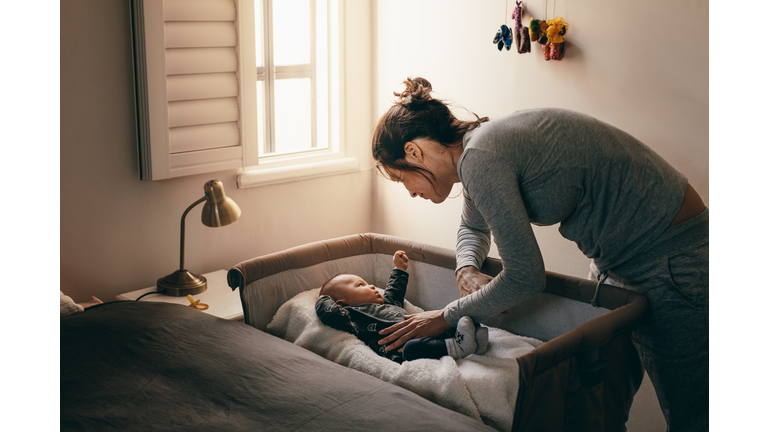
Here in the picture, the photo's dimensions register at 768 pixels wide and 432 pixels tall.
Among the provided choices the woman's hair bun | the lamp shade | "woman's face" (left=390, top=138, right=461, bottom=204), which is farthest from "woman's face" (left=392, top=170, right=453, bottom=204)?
the lamp shade

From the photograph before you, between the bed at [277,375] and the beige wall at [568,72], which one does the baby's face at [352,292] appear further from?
the beige wall at [568,72]

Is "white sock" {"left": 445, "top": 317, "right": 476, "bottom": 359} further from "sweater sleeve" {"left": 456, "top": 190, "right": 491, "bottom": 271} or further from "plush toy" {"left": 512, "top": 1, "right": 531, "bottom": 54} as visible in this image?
"plush toy" {"left": 512, "top": 1, "right": 531, "bottom": 54}

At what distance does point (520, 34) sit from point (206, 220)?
1.31 m

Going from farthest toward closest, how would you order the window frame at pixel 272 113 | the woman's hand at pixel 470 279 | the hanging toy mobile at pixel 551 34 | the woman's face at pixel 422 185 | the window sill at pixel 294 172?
the window sill at pixel 294 172 → the window frame at pixel 272 113 → the hanging toy mobile at pixel 551 34 → the woman's hand at pixel 470 279 → the woman's face at pixel 422 185

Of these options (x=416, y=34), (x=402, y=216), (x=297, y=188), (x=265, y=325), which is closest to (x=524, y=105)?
(x=416, y=34)

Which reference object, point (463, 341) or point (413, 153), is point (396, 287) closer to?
point (463, 341)

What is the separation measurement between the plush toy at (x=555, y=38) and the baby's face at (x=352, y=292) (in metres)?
1.06

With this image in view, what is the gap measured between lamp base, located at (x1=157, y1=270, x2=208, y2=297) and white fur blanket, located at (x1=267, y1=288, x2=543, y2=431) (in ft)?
1.62

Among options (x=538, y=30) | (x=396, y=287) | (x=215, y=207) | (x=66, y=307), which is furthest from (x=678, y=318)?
(x=66, y=307)

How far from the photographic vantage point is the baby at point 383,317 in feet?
4.91

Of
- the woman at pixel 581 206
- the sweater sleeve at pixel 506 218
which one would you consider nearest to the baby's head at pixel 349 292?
the woman at pixel 581 206

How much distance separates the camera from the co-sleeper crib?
1162 mm

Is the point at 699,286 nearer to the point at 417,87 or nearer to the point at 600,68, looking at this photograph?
the point at 417,87

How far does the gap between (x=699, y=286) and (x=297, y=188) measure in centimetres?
179
